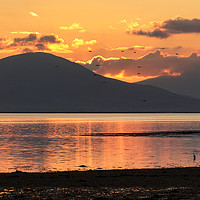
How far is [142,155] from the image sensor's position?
67500 mm

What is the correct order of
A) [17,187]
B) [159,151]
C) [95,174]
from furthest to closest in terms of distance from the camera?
[159,151], [95,174], [17,187]

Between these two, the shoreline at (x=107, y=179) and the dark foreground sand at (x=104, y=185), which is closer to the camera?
the dark foreground sand at (x=104, y=185)

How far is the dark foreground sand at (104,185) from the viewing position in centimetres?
3073

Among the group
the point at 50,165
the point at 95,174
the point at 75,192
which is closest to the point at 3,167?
the point at 50,165

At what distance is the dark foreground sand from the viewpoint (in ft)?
101

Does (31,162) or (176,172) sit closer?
(176,172)

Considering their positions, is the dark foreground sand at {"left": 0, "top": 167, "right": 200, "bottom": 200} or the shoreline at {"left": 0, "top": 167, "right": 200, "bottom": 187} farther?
the shoreline at {"left": 0, "top": 167, "right": 200, "bottom": 187}

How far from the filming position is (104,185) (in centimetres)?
3528

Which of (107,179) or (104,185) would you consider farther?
(107,179)

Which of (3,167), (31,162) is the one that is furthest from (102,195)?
(31,162)

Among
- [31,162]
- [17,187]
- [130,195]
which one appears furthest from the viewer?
[31,162]

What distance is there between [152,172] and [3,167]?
1717cm

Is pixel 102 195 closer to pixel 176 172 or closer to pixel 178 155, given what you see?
pixel 176 172

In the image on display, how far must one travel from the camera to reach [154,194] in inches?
1227
